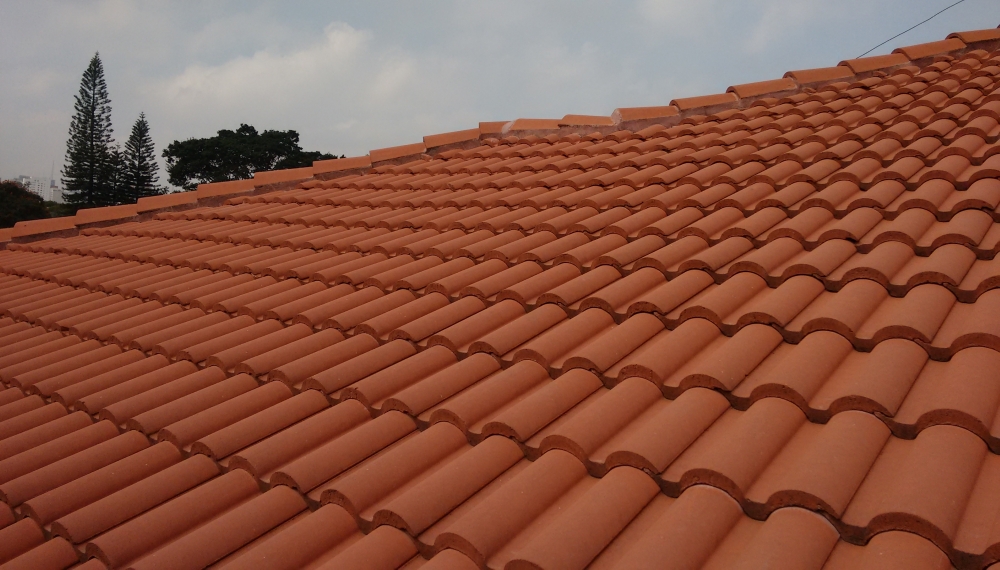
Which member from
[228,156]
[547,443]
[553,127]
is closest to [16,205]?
[228,156]

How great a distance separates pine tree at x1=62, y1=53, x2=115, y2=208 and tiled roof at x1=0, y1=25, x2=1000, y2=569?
34.4m

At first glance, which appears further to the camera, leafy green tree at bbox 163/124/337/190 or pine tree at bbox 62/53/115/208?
leafy green tree at bbox 163/124/337/190

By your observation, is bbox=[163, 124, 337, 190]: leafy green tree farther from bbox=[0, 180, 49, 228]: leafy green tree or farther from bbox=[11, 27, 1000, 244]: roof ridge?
bbox=[11, 27, 1000, 244]: roof ridge

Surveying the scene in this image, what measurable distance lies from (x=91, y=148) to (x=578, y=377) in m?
39.2

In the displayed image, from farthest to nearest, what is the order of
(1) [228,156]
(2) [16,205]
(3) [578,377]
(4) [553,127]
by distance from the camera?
1. (1) [228,156]
2. (2) [16,205]
3. (4) [553,127]
4. (3) [578,377]

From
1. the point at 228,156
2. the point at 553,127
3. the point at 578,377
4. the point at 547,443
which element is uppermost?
the point at 228,156

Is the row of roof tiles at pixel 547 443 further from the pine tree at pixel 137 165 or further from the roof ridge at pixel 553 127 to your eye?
the pine tree at pixel 137 165

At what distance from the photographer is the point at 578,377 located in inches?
105

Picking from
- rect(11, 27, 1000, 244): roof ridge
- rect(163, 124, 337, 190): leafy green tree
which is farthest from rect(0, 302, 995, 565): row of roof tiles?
rect(163, 124, 337, 190): leafy green tree

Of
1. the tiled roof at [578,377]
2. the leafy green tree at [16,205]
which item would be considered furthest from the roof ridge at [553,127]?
the leafy green tree at [16,205]

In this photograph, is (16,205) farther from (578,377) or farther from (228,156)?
(578,377)

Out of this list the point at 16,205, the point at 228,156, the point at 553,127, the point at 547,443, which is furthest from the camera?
the point at 228,156

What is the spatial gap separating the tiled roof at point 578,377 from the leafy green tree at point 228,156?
44672mm

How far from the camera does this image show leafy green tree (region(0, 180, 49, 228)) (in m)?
32.8
